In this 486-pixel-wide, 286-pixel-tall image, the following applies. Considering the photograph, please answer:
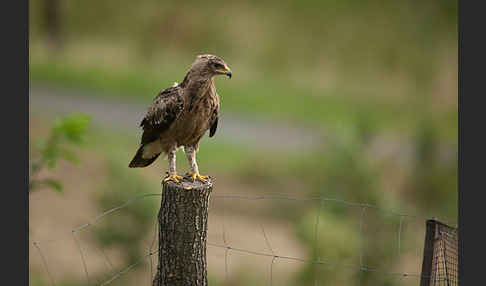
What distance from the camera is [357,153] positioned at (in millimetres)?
7918

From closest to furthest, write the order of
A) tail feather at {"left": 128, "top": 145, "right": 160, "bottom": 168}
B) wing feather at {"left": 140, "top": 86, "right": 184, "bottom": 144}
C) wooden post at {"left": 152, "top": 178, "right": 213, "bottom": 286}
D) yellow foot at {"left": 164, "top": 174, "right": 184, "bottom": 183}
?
wooden post at {"left": 152, "top": 178, "right": 213, "bottom": 286}, yellow foot at {"left": 164, "top": 174, "right": 184, "bottom": 183}, wing feather at {"left": 140, "top": 86, "right": 184, "bottom": 144}, tail feather at {"left": 128, "top": 145, "right": 160, "bottom": 168}

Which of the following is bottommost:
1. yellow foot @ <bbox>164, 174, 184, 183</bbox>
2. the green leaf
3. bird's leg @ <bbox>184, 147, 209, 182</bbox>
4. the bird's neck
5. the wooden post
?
the wooden post

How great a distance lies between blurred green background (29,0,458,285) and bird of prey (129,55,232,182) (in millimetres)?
2688

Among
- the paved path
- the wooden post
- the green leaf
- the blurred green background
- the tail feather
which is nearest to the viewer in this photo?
the wooden post

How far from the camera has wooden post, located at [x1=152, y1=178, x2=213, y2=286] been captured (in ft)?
11.5

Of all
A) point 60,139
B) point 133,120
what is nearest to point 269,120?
point 133,120

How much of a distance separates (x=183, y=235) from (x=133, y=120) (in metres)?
9.58

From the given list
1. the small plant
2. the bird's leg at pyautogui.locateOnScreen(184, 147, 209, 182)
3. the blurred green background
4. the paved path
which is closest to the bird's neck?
the bird's leg at pyautogui.locateOnScreen(184, 147, 209, 182)

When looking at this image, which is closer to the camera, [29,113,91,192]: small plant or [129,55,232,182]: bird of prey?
[129,55,232,182]: bird of prey

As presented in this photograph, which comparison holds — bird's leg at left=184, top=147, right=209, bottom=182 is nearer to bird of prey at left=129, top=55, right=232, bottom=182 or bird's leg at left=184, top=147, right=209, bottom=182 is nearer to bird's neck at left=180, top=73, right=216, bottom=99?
bird of prey at left=129, top=55, right=232, bottom=182

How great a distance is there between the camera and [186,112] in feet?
13.1

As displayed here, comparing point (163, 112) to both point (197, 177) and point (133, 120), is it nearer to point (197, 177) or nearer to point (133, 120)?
point (197, 177)

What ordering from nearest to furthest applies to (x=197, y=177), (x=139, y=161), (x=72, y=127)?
(x=197, y=177) → (x=139, y=161) → (x=72, y=127)

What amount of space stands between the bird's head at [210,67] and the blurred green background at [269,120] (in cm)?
309
